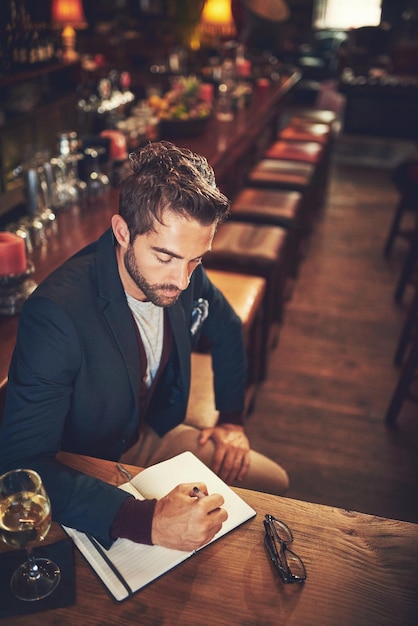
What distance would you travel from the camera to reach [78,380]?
1.35 m

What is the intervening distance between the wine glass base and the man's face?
0.68m

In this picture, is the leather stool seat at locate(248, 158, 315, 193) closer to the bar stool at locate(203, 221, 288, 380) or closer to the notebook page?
the bar stool at locate(203, 221, 288, 380)

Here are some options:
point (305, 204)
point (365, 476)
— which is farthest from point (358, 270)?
point (365, 476)

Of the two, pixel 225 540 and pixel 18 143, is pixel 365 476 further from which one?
pixel 18 143

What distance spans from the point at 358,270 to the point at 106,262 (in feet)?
11.4

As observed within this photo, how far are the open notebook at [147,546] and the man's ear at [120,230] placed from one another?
1.82ft

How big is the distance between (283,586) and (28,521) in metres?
0.48

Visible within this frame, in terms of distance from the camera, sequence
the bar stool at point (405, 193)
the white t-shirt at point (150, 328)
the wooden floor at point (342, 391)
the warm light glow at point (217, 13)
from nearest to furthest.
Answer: the white t-shirt at point (150, 328) < the wooden floor at point (342, 391) < the bar stool at point (405, 193) < the warm light glow at point (217, 13)

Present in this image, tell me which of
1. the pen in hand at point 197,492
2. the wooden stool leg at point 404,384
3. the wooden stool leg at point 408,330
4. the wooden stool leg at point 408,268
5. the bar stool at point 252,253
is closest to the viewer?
the pen in hand at point 197,492

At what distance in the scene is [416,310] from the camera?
314 centimetres

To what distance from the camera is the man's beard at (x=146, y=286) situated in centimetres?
144

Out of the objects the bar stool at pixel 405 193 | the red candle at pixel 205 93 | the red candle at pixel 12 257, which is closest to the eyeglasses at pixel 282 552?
the red candle at pixel 12 257

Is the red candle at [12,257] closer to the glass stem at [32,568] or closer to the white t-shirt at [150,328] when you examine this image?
the white t-shirt at [150,328]

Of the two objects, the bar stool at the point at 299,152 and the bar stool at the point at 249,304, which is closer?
the bar stool at the point at 249,304
